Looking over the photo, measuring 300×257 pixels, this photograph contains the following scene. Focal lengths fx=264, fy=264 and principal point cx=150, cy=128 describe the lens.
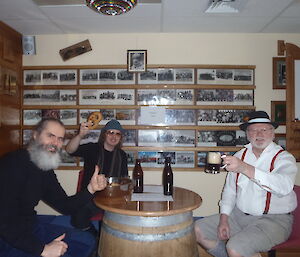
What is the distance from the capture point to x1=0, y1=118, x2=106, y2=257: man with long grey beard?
169 cm

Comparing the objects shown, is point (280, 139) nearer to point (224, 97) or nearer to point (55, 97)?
point (224, 97)

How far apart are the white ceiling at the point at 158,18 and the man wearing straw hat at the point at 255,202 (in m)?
1.31

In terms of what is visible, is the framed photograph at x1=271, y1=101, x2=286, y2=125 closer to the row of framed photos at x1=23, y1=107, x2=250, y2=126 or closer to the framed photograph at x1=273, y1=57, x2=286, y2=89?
the framed photograph at x1=273, y1=57, x2=286, y2=89

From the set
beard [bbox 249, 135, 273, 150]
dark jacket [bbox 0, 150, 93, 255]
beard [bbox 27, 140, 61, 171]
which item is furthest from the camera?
beard [bbox 249, 135, 273, 150]

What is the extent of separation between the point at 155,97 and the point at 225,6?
1472mm

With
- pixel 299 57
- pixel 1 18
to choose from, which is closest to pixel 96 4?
pixel 1 18

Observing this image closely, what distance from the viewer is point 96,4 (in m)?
2.31

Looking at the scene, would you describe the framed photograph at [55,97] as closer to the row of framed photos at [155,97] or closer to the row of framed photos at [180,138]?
the row of framed photos at [155,97]

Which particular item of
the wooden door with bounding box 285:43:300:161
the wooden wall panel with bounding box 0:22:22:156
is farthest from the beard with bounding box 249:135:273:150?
the wooden wall panel with bounding box 0:22:22:156

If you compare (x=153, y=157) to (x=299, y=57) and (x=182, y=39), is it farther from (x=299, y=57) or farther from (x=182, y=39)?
(x=299, y=57)

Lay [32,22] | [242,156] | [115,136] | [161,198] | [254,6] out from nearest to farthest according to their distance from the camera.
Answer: [161,198] → [242,156] → [254,6] → [115,136] → [32,22]

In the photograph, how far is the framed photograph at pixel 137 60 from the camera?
374 centimetres

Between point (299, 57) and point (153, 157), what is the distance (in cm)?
238

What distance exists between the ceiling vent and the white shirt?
1.56 meters
